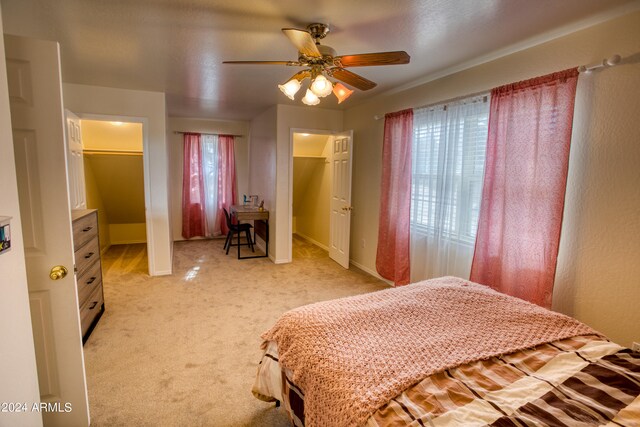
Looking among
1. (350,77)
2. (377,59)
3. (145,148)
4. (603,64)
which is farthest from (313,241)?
(603,64)

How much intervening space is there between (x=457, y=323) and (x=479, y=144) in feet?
5.80

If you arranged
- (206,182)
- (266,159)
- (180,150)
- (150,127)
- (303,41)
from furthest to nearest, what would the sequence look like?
1. (206,182)
2. (180,150)
3. (266,159)
4. (150,127)
5. (303,41)

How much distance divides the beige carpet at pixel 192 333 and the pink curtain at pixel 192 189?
112 centimetres

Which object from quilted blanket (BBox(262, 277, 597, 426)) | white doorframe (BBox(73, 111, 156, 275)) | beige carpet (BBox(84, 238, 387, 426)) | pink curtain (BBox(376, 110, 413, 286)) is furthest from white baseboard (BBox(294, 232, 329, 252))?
quilted blanket (BBox(262, 277, 597, 426))

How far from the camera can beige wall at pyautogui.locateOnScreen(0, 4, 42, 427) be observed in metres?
1.13

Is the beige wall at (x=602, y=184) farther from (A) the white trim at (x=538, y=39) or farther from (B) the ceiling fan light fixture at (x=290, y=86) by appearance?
(B) the ceiling fan light fixture at (x=290, y=86)

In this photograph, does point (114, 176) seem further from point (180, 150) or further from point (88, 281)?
point (88, 281)

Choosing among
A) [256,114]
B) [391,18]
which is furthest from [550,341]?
[256,114]

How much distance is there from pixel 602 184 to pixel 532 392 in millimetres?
1582

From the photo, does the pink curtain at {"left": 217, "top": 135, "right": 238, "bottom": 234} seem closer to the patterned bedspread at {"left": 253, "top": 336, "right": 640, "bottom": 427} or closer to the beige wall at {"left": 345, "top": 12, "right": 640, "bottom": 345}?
the beige wall at {"left": 345, "top": 12, "right": 640, "bottom": 345}

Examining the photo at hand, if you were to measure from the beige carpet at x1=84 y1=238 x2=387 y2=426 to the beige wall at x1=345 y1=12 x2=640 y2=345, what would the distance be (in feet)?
6.90

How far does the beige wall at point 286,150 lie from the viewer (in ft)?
15.0

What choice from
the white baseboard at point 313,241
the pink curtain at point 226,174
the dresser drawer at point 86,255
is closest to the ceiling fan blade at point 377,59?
the dresser drawer at point 86,255

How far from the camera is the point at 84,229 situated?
2.66 m
